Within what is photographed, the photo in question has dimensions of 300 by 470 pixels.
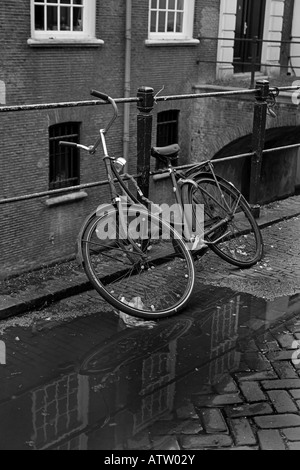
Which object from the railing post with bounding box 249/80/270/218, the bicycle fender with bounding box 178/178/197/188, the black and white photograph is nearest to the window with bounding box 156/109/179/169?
the black and white photograph

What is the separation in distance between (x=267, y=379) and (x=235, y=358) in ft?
1.00

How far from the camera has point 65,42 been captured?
48.1 ft

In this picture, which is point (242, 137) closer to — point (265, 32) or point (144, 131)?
point (265, 32)

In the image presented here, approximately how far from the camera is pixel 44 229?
15.3m

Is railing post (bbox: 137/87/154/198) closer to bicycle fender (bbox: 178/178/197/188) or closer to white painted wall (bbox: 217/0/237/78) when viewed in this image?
bicycle fender (bbox: 178/178/197/188)

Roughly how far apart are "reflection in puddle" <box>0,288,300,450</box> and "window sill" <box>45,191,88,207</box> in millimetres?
10663

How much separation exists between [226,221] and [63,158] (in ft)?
34.7

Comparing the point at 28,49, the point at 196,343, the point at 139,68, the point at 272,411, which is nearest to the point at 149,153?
the point at 196,343

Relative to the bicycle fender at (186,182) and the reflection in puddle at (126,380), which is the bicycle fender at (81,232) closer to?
the reflection in puddle at (126,380)

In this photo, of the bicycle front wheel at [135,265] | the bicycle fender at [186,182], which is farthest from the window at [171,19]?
the bicycle front wheel at [135,265]

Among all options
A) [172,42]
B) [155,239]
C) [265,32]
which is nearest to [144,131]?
[155,239]

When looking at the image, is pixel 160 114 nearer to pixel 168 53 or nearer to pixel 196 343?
pixel 168 53

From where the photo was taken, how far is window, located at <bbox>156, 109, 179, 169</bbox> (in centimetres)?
1822

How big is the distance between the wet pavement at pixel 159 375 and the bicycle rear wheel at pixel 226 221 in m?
0.53
